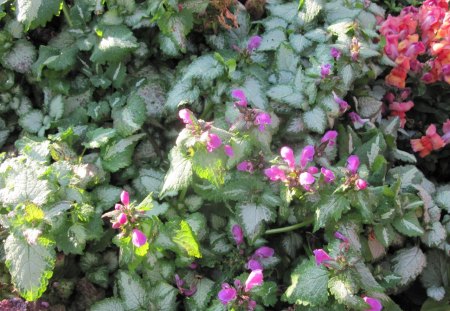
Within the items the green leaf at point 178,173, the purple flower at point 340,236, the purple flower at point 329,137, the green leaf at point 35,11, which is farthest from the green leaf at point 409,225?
the green leaf at point 35,11

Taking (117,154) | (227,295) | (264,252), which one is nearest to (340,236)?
(264,252)

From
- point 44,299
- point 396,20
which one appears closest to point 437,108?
point 396,20

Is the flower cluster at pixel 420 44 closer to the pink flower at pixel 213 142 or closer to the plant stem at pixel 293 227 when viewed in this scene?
the plant stem at pixel 293 227

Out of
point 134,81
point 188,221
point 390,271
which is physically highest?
point 134,81

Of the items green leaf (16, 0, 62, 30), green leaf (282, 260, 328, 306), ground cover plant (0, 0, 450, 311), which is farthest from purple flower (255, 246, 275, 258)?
green leaf (16, 0, 62, 30)

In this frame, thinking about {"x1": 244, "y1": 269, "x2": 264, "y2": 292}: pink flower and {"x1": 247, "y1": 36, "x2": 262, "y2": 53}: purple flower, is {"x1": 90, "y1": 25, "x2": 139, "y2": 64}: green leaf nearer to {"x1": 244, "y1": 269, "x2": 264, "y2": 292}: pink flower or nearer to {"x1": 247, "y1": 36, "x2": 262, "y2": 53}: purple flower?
{"x1": 247, "y1": 36, "x2": 262, "y2": 53}: purple flower

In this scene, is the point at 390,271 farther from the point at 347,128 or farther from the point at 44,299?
the point at 44,299

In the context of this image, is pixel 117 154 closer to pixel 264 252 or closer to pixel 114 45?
pixel 114 45
